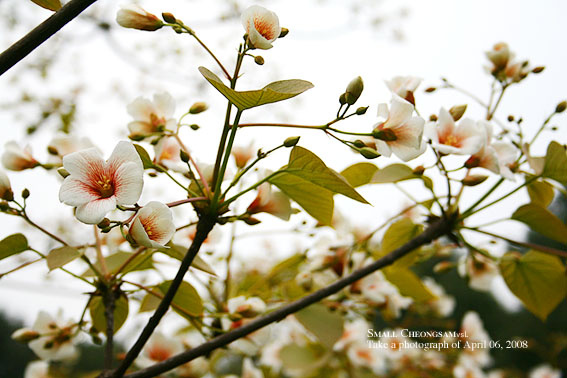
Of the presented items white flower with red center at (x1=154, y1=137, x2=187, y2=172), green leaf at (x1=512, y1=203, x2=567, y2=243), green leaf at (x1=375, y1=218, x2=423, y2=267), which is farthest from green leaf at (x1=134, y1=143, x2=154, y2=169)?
green leaf at (x1=512, y1=203, x2=567, y2=243)

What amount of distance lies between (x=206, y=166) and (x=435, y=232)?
481 millimetres

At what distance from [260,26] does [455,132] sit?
17.5 inches

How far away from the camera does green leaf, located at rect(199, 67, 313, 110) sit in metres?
0.55

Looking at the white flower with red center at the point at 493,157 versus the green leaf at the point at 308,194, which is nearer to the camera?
the green leaf at the point at 308,194

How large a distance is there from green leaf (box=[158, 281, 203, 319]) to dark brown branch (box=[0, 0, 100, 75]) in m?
0.45

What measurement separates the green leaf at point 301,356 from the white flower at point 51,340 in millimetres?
802

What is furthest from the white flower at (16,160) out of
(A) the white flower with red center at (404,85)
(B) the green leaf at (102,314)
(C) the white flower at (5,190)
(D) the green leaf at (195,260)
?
(A) the white flower with red center at (404,85)

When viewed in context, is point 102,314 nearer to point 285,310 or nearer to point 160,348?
point 160,348

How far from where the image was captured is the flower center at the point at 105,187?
562mm

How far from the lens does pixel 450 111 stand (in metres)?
0.93

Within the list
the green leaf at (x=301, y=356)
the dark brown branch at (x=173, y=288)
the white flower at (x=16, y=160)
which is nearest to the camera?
the dark brown branch at (x=173, y=288)

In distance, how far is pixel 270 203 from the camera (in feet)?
2.66

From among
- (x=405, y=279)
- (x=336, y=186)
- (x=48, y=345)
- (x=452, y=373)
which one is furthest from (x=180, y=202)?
(x=452, y=373)

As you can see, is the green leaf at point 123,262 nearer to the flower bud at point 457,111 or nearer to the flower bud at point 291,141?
the flower bud at point 291,141
